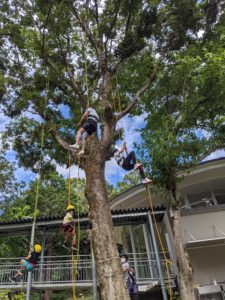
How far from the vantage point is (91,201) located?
5.39 metres

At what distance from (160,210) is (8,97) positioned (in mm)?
7169

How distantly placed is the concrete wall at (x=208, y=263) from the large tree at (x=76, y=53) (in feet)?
19.5

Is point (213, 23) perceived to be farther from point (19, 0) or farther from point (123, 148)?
point (19, 0)

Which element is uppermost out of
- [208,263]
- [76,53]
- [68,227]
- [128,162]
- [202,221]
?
[76,53]

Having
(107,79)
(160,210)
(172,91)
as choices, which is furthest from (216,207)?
(107,79)

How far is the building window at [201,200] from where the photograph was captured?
457 inches

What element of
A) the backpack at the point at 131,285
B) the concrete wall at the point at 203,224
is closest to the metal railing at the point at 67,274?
the concrete wall at the point at 203,224

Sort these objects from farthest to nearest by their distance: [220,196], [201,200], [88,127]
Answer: [201,200] < [220,196] < [88,127]

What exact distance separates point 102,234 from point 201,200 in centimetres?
796

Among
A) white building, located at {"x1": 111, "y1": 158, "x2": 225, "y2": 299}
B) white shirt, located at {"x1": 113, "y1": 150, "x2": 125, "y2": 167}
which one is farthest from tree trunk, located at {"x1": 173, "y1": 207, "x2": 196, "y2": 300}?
white shirt, located at {"x1": 113, "y1": 150, "x2": 125, "y2": 167}

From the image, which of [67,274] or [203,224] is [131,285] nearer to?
[67,274]

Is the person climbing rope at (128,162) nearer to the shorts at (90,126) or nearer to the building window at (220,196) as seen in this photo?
the shorts at (90,126)

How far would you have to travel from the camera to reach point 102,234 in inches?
193

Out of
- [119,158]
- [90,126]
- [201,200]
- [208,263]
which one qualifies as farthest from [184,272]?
[201,200]
